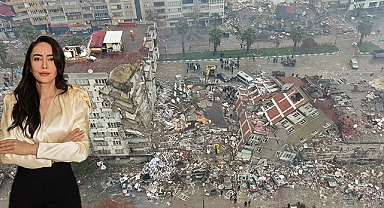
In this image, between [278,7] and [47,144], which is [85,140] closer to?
[47,144]

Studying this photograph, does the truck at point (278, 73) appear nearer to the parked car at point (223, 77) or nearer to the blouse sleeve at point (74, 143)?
the parked car at point (223, 77)

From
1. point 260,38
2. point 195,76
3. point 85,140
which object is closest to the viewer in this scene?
point 85,140

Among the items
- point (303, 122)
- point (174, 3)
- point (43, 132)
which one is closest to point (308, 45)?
point (174, 3)

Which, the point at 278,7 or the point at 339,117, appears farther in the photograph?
the point at 278,7

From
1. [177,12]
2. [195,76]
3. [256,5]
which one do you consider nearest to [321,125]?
[195,76]

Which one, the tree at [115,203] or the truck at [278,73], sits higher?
the truck at [278,73]

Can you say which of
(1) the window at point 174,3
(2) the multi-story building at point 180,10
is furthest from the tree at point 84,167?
(1) the window at point 174,3

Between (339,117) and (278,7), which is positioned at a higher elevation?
(278,7)
